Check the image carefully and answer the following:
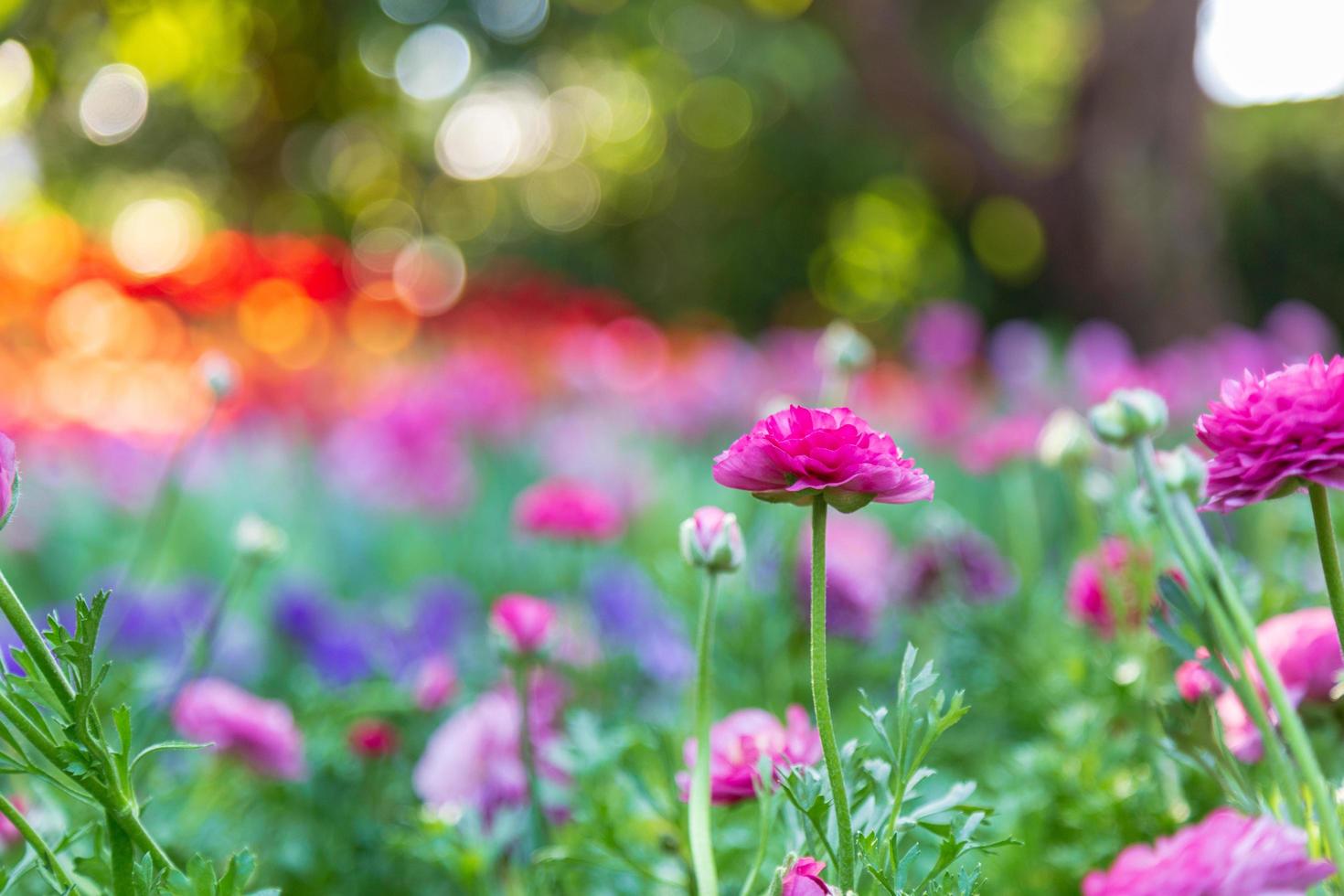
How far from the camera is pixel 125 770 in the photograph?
0.44 metres

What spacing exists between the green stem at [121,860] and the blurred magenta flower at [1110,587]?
24.3 inches

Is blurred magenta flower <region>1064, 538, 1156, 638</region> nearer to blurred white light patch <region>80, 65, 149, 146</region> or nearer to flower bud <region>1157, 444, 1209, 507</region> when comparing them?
flower bud <region>1157, 444, 1209, 507</region>

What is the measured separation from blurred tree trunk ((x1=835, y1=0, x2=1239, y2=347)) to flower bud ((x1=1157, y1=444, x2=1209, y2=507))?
486 cm

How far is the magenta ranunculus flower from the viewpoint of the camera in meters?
0.43

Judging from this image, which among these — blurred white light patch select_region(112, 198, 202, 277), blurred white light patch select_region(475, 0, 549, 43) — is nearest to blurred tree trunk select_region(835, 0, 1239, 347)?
blurred white light patch select_region(475, 0, 549, 43)

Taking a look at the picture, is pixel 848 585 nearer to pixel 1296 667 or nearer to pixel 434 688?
pixel 434 688

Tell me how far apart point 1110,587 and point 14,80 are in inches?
364

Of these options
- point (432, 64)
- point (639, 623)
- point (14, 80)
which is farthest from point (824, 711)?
point (14, 80)

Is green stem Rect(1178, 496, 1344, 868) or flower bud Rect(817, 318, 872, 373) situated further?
flower bud Rect(817, 318, 872, 373)

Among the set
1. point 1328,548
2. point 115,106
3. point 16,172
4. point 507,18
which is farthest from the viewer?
point 16,172

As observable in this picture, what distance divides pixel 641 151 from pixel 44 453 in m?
7.96

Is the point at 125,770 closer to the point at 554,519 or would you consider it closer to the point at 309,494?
the point at 554,519

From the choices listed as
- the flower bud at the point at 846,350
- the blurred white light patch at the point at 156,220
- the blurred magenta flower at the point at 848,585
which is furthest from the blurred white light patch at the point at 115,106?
the flower bud at the point at 846,350

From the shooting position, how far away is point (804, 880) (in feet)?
1.37
